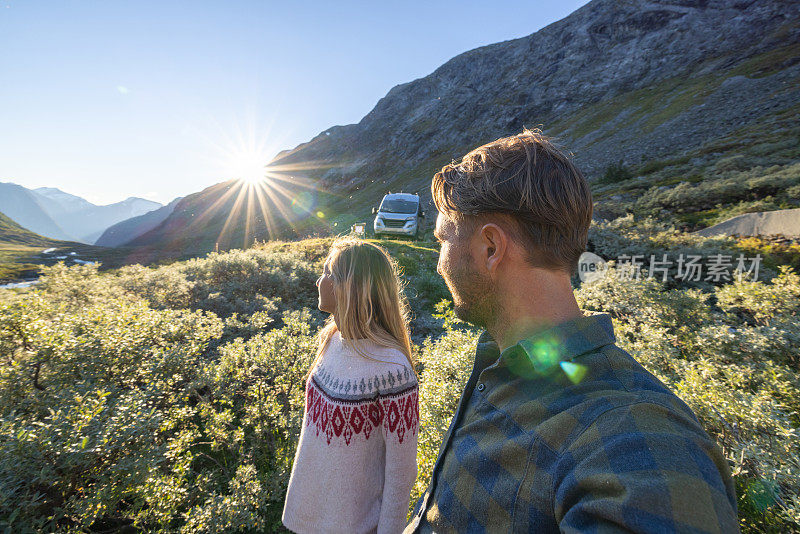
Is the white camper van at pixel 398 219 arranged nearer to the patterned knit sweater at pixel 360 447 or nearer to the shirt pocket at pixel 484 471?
the patterned knit sweater at pixel 360 447

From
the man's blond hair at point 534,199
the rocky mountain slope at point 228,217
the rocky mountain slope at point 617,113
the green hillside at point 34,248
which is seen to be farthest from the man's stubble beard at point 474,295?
the green hillside at point 34,248

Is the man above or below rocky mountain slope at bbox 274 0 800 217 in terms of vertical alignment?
below

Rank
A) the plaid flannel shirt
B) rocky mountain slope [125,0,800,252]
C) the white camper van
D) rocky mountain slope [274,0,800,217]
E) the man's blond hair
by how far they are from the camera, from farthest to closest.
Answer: rocky mountain slope [274,0,800,217] → rocky mountain slope [125,0,800,252] → the white camper van → the man's blond hair → the plaid flannel shirt

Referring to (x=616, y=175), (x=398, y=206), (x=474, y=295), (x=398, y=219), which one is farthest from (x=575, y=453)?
(x=616, y=175)

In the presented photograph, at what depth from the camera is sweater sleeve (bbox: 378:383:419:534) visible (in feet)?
6.86

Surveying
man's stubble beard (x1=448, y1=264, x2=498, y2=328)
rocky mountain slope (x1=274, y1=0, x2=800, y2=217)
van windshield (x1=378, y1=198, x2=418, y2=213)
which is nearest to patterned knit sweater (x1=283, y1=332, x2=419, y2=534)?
man's stubble beard (x1=448, y1=264, x2=498, y2=328)

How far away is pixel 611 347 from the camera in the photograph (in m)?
1.26

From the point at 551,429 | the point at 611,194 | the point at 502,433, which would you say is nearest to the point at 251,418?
the point at 502,433

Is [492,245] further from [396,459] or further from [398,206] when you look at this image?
[398,206]

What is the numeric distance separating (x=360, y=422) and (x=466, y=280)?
51.5 inches

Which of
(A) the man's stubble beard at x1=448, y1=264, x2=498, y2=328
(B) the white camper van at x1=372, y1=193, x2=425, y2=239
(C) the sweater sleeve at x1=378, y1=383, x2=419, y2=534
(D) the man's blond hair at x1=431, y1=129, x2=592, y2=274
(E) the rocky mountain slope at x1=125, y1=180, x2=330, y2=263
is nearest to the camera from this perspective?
(D) the man's blond hair at x1=431, y1=129, x2=592, y2=274

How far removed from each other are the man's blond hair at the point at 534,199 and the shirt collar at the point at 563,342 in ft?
0.95

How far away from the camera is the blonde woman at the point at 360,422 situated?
2.12 m

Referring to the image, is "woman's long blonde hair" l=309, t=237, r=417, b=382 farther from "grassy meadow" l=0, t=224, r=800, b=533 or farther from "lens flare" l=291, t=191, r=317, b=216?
"lens flare" l=291, t=191, r=317, b=216
